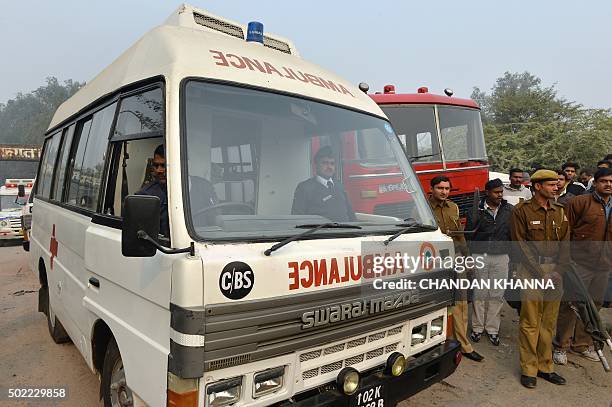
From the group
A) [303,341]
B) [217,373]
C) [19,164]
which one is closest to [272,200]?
[303,341]

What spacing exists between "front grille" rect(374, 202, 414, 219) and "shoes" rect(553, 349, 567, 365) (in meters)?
2.72

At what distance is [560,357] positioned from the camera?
448cm

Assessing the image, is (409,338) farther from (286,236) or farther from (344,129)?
(344,129)

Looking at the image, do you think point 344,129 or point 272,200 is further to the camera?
point 344,129

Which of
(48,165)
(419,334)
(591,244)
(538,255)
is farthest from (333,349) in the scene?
(48,165)

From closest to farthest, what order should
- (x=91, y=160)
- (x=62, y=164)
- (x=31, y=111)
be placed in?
(x=91, y=160)
(x=62, y=164)
(x=31, y=111)

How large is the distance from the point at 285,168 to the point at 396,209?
0.86 m

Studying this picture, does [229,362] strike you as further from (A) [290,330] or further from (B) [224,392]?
(A) [290,330]

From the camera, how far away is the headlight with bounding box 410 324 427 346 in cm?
285

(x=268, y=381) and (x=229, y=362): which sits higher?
(x=229, y=362)

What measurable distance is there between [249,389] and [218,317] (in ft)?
1.32

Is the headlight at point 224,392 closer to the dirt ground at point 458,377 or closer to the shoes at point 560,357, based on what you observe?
the dirt ground at point 458,377

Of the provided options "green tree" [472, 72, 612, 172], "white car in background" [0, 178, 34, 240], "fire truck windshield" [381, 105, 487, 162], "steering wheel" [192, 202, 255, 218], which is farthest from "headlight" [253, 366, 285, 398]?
"green tree" [472, 72, 612, 172]

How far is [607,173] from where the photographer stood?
447 centimetres
